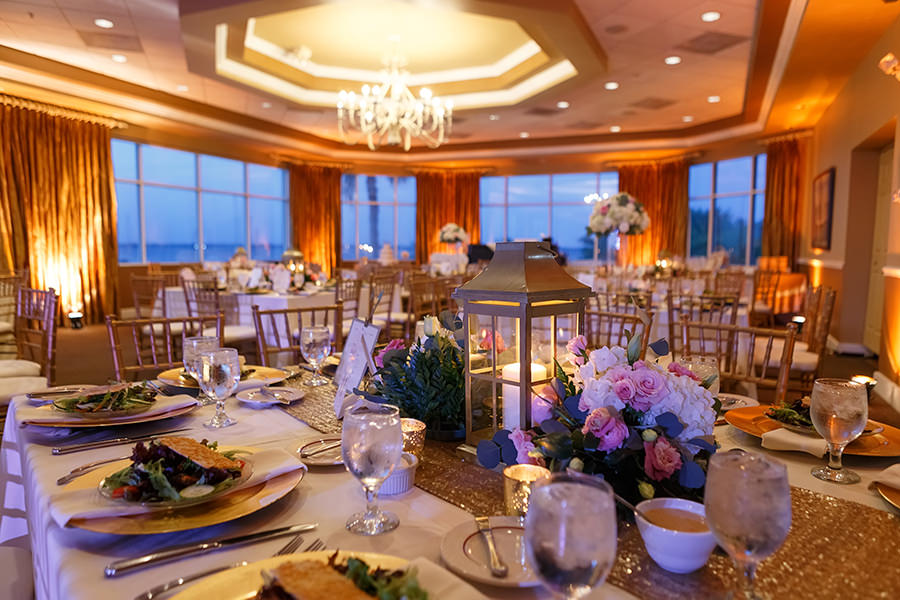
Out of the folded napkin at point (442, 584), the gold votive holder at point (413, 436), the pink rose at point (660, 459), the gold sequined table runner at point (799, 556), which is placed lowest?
the gold sequined table runner at point (799, 556)

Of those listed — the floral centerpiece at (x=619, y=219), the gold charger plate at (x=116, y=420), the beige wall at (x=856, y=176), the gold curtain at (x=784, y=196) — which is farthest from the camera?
the gold curtain at (x=784, y=196)

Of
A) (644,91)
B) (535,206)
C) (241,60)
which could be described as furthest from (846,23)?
(535,206)

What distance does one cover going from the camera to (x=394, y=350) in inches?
51.4

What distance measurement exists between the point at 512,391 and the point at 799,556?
471 mm

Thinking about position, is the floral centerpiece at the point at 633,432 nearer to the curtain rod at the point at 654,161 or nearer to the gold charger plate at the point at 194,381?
the gold charger plate at the point at 194,381

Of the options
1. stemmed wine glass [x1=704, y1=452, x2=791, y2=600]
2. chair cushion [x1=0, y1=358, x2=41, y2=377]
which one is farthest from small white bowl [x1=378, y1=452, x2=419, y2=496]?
chair cushion [x1=0, y1=358, x2=41, y2=377]

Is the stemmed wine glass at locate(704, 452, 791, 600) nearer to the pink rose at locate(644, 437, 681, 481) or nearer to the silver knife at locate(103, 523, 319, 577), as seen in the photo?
the pink rose at locate(644, 437, 681, 481)

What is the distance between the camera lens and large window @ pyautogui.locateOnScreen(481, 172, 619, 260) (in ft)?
42.5

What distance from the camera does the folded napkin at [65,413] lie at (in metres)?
1.27

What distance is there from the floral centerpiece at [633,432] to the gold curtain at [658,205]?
10.9 m

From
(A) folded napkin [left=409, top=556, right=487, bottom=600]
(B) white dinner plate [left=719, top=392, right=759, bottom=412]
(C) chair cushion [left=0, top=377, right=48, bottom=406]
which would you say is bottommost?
(C) chair cushion [left=0, top=377, right=48, bottom=406]

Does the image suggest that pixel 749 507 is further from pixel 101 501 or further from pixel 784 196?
pixel 784 196

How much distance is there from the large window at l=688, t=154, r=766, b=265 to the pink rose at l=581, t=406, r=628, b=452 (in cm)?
1066

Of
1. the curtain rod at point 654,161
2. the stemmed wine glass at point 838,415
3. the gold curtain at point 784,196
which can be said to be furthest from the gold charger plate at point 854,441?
the curtain rod at point 654,161
